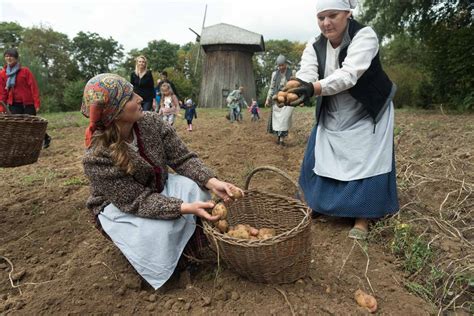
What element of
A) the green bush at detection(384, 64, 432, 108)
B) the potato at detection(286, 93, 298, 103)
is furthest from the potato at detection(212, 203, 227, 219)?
the green bush at detection(384, 64, 432, 108)

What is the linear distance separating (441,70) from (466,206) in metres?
Result: 7.19

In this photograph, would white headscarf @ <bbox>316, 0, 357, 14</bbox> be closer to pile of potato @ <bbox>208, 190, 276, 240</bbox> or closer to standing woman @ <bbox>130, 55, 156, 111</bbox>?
pile of potato @ <bbox>208, 190, 276, 240</bbox>

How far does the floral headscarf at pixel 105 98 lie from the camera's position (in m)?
1.84

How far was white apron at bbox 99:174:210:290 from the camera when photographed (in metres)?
1.94

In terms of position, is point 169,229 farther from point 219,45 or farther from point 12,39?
point 12,39

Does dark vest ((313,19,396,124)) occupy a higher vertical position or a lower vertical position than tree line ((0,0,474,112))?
lower

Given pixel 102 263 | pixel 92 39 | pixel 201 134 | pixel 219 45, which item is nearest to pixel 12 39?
pixel 92 39

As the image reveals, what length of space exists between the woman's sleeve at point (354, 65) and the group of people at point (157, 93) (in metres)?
3.26

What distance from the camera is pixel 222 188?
6.95 feet

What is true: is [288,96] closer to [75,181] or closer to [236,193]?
[236,193]

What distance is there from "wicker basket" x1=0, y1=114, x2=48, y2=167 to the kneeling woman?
3.22ft

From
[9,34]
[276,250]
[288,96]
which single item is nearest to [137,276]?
[276,250]

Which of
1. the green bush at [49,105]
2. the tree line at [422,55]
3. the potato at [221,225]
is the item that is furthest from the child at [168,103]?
the green bush at [49,105]

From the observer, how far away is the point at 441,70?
354 inches
